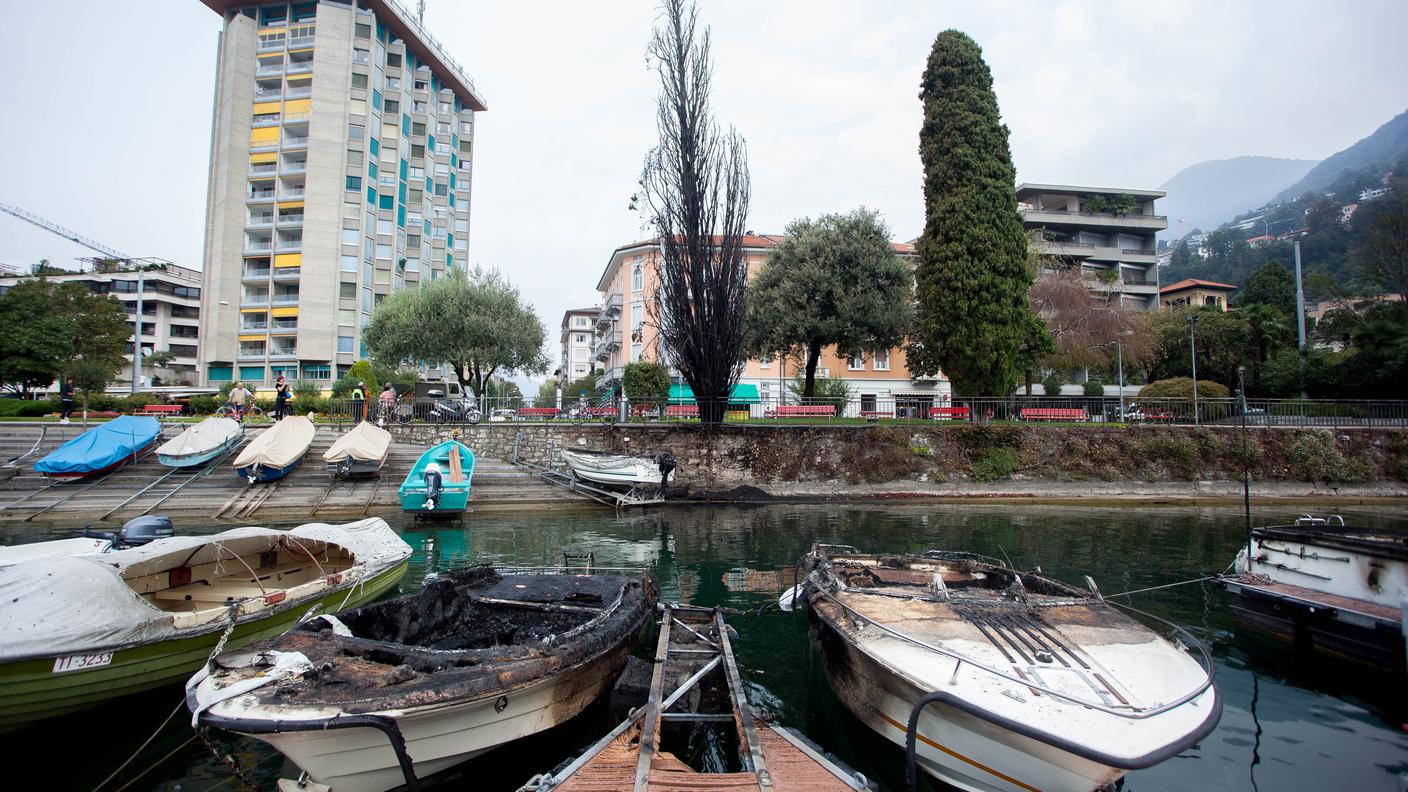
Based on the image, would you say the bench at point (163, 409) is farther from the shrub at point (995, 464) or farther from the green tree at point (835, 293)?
the shrub at point (995, 464)

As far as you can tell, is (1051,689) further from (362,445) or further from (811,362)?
(811,362)

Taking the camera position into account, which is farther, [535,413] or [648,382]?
[648,382]

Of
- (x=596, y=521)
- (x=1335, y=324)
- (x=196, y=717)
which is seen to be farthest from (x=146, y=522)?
(x=1335, y=324)

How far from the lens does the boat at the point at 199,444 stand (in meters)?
21.9

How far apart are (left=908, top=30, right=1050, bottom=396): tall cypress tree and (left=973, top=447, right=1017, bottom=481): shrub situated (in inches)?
139

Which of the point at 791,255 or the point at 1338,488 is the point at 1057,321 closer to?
the point at 1338,488

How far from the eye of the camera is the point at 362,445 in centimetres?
2269

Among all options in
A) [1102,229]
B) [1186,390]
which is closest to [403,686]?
[1186,390]

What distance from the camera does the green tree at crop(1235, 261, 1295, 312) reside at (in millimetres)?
58625

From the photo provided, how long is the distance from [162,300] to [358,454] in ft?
220

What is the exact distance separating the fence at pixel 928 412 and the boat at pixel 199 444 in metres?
4.27

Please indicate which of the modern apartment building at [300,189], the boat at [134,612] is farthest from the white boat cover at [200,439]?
the modern apartment building at [300,189]

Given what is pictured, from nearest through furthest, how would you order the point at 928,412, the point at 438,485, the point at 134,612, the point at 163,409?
the point at 134,612
the point at 438,485
the point at 928,412
the point at 163,409

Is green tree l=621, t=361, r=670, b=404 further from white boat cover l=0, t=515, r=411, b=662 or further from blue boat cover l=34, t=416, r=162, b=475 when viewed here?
white boat cover l=0, t=515, r=411, b=662
